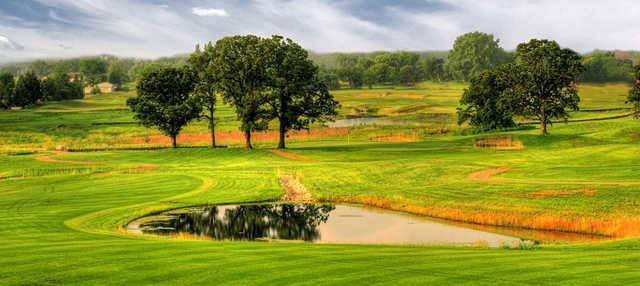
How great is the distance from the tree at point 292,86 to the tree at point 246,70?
1.50m

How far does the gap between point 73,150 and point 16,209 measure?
53.5 m

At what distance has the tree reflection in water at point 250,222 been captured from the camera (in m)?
34.8

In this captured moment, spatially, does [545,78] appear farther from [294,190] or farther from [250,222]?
[250,222]

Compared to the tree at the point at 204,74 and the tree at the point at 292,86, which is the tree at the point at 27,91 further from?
the tree at the point at 292,86

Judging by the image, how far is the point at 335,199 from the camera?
46125 mm

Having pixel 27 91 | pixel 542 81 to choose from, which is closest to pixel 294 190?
pixel 542 81

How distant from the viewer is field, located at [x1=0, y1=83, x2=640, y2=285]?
15.9 metres

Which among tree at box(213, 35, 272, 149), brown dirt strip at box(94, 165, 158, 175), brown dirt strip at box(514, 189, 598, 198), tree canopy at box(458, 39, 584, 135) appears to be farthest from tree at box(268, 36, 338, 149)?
brown dirt strip at box(514, 189, 598, 198)

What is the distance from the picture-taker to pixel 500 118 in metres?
97.1

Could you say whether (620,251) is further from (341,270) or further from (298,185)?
(298,185)

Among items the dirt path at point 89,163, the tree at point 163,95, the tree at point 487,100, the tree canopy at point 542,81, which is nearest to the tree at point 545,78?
the tree canopy at point 542,81

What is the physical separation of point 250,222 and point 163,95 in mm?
51811

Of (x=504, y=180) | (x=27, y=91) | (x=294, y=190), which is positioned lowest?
(x=294, y=190)

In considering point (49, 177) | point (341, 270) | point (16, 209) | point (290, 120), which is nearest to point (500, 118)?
point (290, 120)
